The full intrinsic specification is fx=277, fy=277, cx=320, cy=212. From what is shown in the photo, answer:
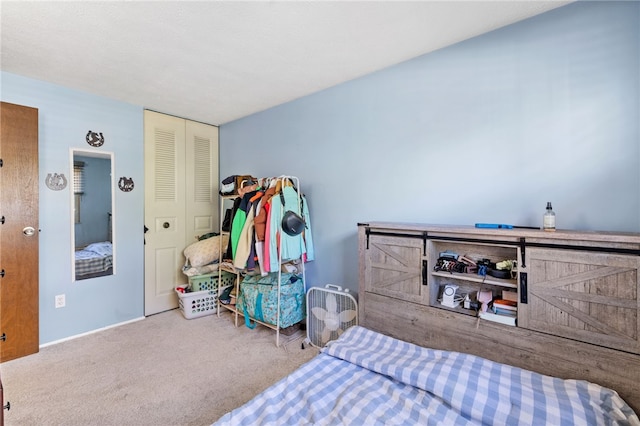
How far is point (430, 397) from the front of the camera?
1.13m

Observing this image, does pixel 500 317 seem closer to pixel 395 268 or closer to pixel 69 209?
pixel 395 268

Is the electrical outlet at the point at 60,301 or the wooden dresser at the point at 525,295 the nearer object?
the wooden dresser at the point at 525,295

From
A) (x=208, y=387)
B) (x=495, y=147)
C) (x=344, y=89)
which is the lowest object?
(x=208, y=387)

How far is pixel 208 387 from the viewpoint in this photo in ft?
6.26

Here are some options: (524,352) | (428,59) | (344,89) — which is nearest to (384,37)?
(428,59)

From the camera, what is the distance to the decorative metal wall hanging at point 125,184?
293cm

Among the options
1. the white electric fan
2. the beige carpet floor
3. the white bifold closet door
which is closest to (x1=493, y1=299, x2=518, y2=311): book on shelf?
the white electric fan

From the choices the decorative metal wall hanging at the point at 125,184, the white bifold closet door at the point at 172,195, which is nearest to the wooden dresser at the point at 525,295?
the white bifold closet door at the point at 172,195

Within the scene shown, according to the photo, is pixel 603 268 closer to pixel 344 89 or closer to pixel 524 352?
pixel 524 352

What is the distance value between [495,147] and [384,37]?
3.33 ft

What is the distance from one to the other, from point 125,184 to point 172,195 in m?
0.50

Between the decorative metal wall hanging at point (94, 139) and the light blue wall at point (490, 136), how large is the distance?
2051mm

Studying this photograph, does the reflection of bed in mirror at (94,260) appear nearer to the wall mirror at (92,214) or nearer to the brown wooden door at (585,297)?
the wall mirror at (92,214)

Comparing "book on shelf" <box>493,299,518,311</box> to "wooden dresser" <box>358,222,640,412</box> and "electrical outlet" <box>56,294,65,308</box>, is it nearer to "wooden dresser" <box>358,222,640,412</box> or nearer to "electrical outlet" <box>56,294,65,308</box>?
"wooden dresser" <box>358,222,640,412</box>
